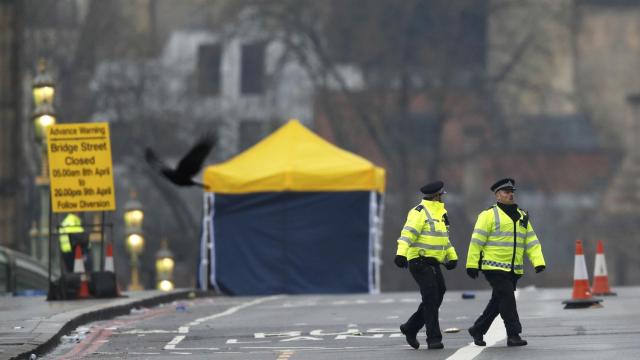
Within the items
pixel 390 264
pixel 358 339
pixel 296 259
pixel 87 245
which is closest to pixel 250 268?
pixel 296 259

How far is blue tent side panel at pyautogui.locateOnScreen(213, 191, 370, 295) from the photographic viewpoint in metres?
37.1

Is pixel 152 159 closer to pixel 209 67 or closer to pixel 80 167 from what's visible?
pixel 80 167

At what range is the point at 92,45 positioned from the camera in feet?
223

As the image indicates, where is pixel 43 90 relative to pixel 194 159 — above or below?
above

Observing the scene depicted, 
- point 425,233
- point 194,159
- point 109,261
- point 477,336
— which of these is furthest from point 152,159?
point 477,336

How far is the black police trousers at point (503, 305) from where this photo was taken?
18.5 m

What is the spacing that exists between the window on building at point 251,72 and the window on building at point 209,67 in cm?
99

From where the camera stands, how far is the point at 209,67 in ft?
253

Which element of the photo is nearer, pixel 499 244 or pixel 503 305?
pixel 503 305

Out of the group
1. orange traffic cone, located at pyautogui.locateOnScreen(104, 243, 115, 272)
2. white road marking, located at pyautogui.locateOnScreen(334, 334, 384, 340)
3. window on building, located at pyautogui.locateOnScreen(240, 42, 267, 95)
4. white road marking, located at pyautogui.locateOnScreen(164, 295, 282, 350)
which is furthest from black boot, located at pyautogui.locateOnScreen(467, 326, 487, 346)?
window on building, located at pyautogui.locateOnScreen(240, 42, 267, 95)

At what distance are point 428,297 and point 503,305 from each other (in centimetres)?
68

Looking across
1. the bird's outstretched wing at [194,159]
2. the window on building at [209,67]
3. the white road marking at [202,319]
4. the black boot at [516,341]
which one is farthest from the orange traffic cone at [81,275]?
the window on building at [209,67]

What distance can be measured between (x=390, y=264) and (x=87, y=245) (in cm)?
3181

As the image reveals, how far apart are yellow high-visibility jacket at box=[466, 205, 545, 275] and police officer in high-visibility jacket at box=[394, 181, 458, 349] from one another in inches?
10.1
